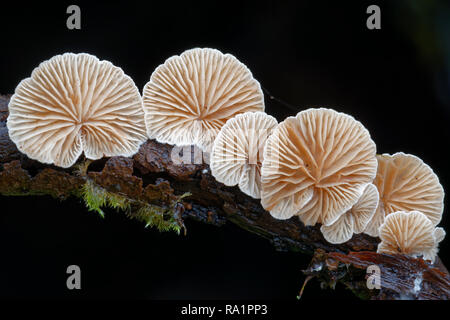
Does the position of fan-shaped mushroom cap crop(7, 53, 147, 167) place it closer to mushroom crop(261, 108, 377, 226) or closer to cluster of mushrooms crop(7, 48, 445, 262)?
cluster of mushrooms crop(7, 48, 445, 262)

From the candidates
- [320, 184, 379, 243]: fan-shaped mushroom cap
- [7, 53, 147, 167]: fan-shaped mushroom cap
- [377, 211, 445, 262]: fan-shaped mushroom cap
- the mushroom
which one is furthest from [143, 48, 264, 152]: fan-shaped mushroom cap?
[377, 211, 445, 262]: fan-shaped mushroom cap

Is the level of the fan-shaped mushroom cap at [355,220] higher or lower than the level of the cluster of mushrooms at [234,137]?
lower

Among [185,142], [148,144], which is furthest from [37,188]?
[185,142]

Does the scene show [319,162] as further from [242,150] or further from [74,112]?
[74,112]

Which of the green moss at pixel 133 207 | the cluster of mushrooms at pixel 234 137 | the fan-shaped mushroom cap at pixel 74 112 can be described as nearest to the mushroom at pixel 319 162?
the cluster of mushrooms at pixel 234 137

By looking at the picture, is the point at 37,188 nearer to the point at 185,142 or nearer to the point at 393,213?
the point at 185,142

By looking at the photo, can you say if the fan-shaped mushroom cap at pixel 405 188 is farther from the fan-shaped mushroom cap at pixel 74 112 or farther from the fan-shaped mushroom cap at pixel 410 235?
the fan-shaped mushroom cap at pixel 74 112
